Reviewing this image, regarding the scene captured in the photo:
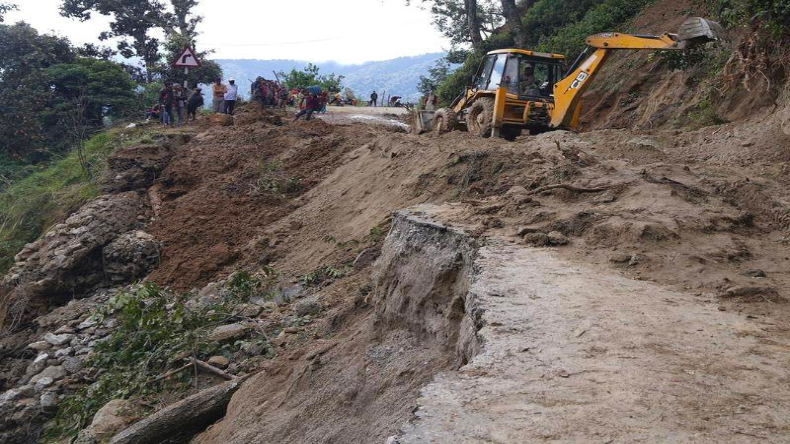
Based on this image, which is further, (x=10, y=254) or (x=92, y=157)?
(x=92, y=157)

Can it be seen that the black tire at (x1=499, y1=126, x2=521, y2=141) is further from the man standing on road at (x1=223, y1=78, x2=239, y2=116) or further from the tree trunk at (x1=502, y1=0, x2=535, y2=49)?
the tree trunk at (x1=502, y1=0, x2=535, y2=49)

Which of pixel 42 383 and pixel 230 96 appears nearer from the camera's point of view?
pixel 42 383

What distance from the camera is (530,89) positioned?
1126 centimetres

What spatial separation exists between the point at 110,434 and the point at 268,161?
765cm

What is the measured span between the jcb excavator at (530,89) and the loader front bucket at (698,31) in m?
0.13

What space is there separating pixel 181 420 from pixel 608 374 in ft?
13.3

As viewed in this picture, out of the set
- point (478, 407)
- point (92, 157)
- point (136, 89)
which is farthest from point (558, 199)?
point (136, 89)

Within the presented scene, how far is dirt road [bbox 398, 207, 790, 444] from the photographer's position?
2160mm

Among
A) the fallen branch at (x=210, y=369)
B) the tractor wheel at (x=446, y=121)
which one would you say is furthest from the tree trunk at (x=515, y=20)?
the fallen branch at (x=210, y=369)

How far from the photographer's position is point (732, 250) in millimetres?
4219

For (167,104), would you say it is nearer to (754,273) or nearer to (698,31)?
(698,31)

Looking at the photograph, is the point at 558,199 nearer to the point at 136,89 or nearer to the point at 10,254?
the point at 10,254

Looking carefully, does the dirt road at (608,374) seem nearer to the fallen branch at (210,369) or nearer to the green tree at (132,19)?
the fallen branch at (210,369)

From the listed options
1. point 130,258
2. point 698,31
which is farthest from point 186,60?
point 698,31
